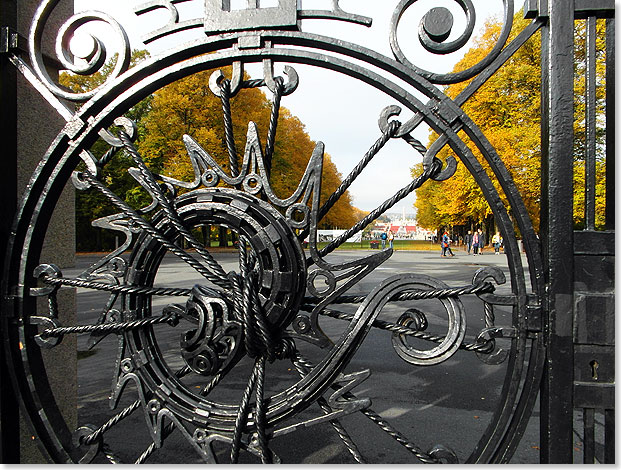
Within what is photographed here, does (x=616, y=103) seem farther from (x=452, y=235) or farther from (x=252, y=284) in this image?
(x=452, y=235)

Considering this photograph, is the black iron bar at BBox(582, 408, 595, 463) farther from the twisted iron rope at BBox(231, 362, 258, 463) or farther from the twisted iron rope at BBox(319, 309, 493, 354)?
the twisted iron rope at BBox(231, 362, 258, 463)

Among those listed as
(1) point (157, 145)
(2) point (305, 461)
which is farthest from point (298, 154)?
(2) point (305, 461)

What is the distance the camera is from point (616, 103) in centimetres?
146

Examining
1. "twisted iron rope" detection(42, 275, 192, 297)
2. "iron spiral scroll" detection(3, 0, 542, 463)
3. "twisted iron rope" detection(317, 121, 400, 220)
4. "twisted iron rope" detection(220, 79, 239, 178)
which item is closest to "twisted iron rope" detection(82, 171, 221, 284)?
"iron spiral scroll" detection(3, 0, 542, 463)

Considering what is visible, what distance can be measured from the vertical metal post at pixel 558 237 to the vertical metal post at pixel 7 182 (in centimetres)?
211

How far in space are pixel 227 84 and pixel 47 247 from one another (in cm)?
161

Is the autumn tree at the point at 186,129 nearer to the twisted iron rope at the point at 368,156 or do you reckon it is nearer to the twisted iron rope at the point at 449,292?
the twisted iron rope at the point at 368,156

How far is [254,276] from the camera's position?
1639 millimetres

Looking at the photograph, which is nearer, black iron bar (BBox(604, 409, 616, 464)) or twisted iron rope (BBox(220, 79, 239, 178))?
black iron bar (BBox(604, 409, 616, 464))

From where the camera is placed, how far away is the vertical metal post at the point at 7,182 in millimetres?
1780

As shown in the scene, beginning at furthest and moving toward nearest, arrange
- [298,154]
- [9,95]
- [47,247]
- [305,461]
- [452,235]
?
[452,235], [298,154], [305,461], [47,247], [9,95]

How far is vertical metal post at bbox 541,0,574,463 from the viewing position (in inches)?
56.7

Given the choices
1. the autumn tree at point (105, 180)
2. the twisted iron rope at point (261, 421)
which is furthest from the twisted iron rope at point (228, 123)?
the autumn tree at point (105, 180)

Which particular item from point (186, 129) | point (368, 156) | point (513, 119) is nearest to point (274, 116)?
point (368, 156)
